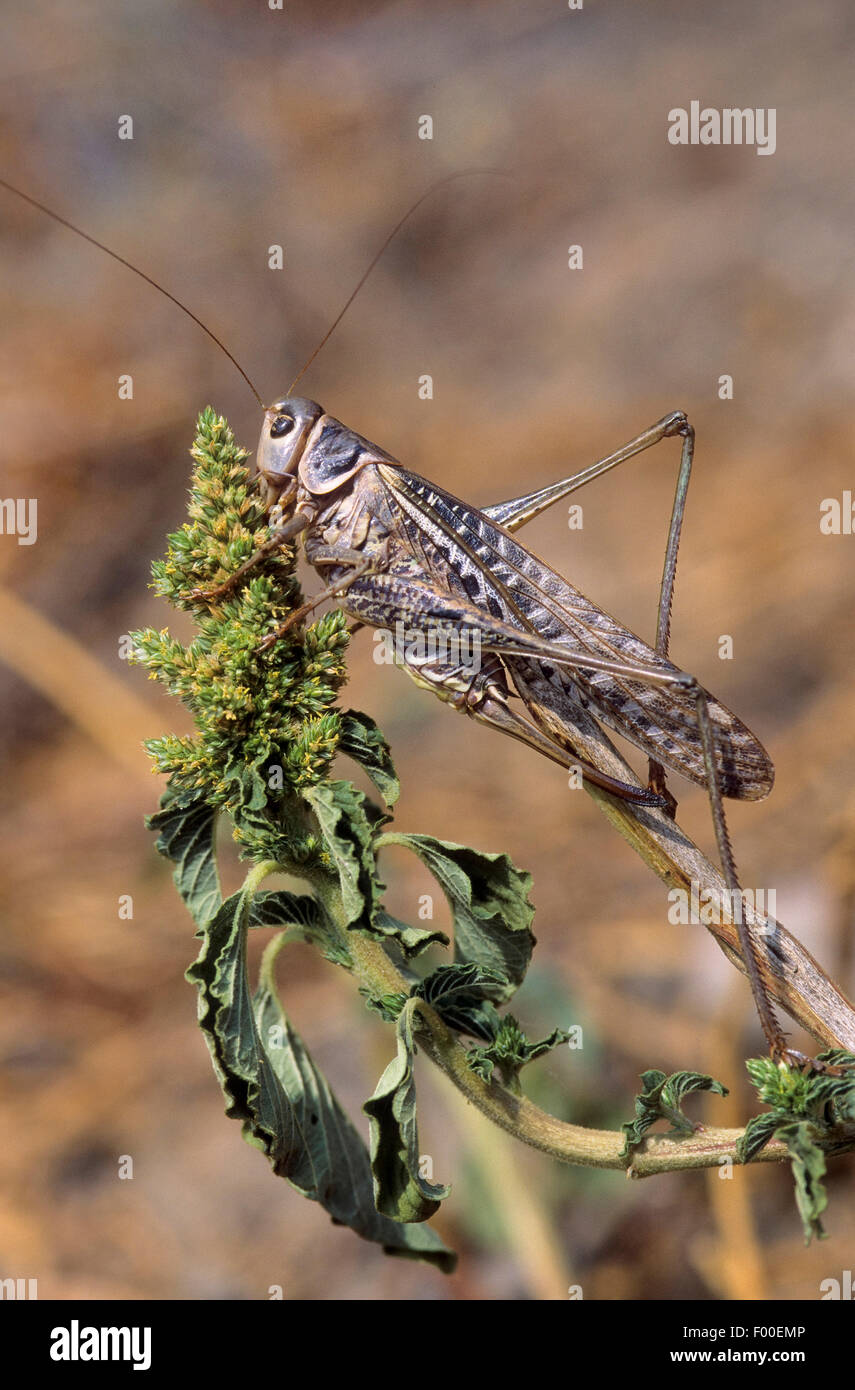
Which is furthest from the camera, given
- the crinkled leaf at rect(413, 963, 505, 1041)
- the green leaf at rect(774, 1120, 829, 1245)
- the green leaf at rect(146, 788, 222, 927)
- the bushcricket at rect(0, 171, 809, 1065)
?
the bushcricket at rect(0, 171, 809, 1065)

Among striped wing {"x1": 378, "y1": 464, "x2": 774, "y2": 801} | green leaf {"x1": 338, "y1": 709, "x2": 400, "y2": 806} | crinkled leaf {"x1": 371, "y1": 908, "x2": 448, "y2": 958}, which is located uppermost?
striped wing {"x1": 378, "y1": 464, "x2": 774, "y2": 801}

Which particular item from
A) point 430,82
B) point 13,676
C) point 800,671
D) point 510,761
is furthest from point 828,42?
point 13,676

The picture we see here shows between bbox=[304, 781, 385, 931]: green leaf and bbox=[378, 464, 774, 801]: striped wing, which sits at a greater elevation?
bbox=[378, 464, 774, 801]: striped wing

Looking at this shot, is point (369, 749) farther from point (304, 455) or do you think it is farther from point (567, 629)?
point (304, 455)

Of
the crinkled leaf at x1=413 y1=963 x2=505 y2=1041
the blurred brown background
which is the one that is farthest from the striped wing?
the blurred brown background

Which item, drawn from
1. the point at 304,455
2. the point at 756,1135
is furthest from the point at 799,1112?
the point at 304,455

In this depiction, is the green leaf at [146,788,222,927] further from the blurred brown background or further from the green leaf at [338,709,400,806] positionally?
the blurred brown background
